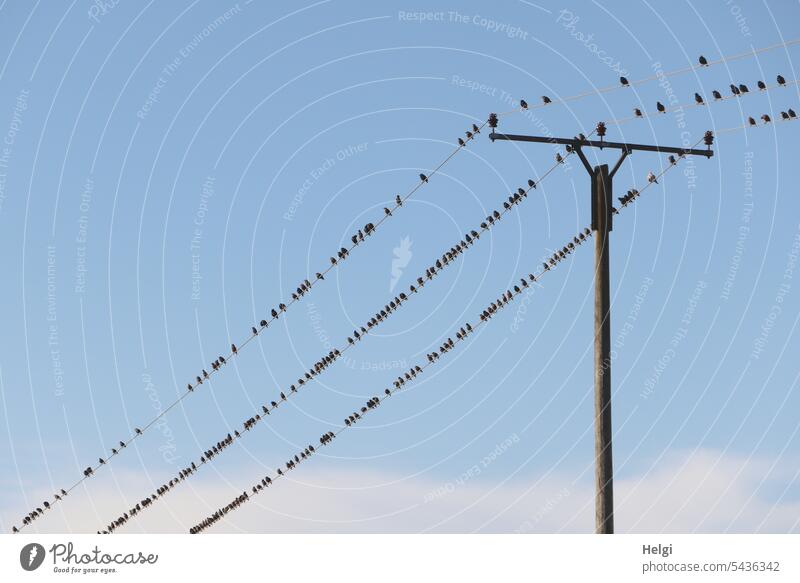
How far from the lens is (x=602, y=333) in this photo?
25203mm

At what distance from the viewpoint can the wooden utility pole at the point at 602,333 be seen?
24672 millimetres

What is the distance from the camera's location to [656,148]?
27.7m

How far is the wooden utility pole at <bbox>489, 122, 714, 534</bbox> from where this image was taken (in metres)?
24.7

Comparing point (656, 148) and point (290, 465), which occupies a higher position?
point (656, 148)

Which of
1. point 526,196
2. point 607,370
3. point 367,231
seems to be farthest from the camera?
point 367,231

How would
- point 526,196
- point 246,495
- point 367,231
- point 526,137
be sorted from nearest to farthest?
point 526,137
point 526,196
point 367,231
point 246,495

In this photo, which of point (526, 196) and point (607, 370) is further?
point (526, 196)

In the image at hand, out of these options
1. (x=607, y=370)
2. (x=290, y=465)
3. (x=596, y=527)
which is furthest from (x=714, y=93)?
(x=290, y=465)

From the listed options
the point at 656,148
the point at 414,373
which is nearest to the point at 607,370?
Result: the point at 656,148
